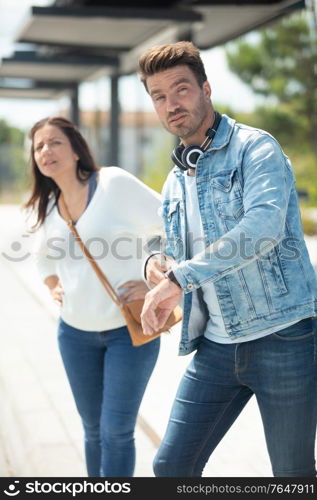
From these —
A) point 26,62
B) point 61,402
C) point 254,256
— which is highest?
point 26,62

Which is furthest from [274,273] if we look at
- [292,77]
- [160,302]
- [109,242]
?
[292,77]

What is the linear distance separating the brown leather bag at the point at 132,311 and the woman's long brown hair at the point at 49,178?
0.30 meters

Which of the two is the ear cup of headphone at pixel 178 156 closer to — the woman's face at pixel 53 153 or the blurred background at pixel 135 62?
the blurred background at pixel 135 62

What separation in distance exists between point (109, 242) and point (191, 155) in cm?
94

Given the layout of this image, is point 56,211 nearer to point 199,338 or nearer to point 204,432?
point 199,338

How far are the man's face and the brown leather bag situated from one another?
91cm

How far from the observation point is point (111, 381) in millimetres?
A: 3369

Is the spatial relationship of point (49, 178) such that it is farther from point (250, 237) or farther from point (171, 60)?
point (250, 237)

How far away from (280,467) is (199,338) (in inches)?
20.9

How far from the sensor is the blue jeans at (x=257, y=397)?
2.42m

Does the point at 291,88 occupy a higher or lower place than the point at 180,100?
higher


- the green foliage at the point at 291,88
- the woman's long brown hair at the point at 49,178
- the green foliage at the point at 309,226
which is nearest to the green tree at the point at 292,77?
the green foliage at the point at 291,88

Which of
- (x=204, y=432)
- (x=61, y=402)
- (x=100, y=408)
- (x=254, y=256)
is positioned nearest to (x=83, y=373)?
(x=100, y=408)

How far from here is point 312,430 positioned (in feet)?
8.05
